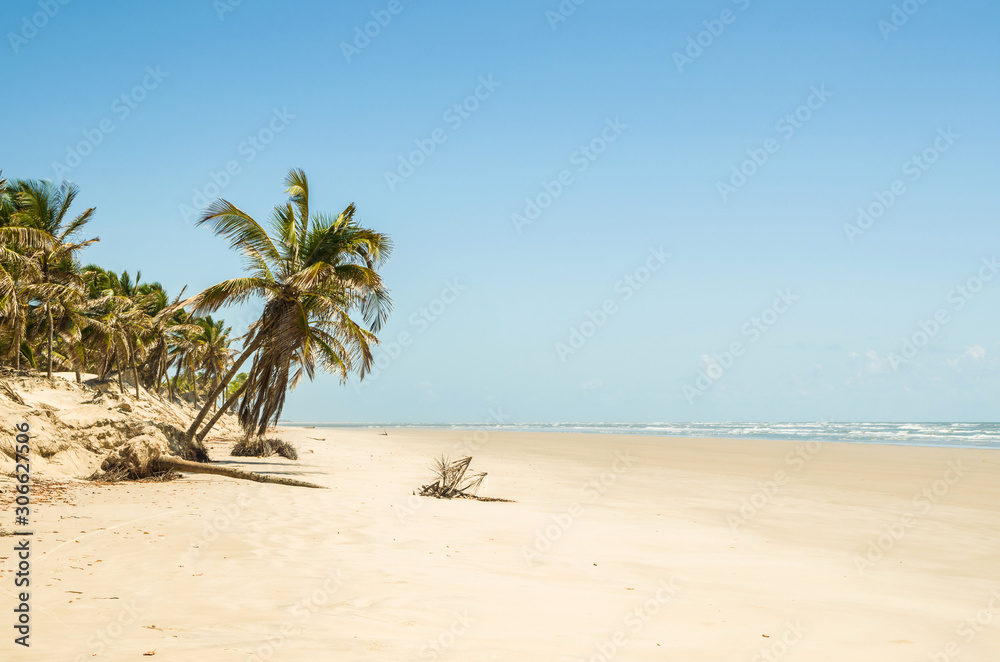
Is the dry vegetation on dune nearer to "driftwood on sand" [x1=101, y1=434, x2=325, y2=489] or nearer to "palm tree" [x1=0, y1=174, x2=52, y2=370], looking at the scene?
"driftwood on sand" [x1=101, y1=434, x2=325, y2=489]

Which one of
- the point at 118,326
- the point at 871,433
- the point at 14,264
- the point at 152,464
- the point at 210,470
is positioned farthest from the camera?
the point at 871,433

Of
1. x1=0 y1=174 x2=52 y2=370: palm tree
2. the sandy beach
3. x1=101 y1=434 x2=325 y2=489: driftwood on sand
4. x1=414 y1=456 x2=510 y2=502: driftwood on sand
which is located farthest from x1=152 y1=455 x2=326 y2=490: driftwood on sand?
x1=0 y1=174 x2=52 y2=370: palm tree

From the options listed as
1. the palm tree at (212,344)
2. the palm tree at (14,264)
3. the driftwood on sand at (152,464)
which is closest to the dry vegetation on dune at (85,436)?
the driftwood on sand at (152,464)

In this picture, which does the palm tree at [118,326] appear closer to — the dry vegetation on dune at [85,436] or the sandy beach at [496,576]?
the dry vegetation on dune at [85,436]

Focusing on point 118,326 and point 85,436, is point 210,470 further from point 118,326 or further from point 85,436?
point 118,326

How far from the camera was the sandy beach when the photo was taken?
4.49 metres

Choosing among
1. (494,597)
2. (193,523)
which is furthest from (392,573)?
(193,523)

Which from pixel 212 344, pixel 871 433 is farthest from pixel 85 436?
pixel 871 433

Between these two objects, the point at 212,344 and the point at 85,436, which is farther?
the point at 212,344

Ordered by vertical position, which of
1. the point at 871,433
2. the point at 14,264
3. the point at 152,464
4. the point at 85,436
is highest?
the point at 871,433

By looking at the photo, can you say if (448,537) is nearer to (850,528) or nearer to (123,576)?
(123,576)

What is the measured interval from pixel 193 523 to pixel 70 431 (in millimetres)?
6335

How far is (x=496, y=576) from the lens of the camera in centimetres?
639

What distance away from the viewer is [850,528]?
10.3 metres
